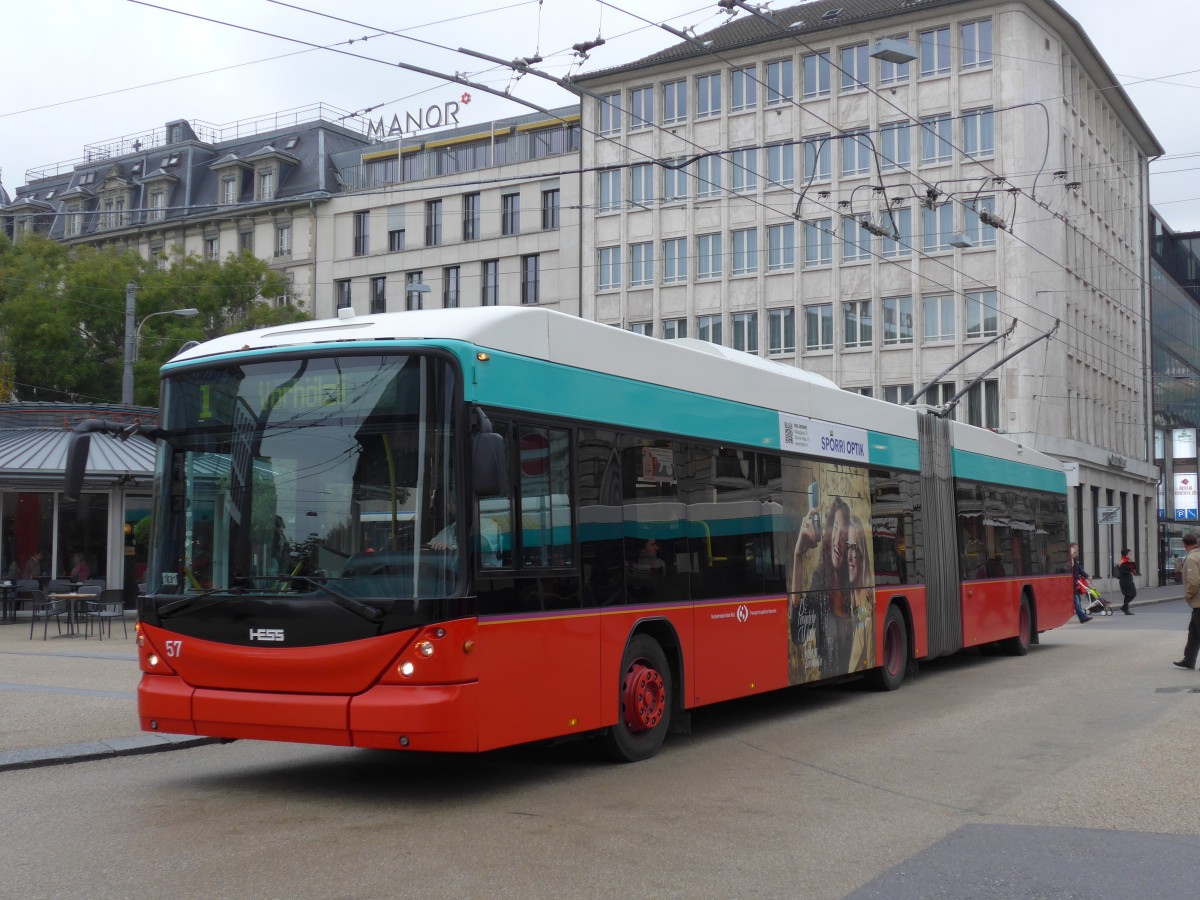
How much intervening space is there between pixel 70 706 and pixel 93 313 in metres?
40.1

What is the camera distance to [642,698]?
1014 centimetres

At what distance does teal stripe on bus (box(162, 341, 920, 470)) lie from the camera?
28.1ft

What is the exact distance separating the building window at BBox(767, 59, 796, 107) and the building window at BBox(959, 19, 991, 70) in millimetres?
6131

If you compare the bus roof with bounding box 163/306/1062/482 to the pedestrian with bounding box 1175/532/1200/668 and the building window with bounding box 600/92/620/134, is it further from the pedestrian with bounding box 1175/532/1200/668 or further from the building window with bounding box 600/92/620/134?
the building window with bounding box 600/92/620/134

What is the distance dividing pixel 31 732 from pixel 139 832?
4.44 metres

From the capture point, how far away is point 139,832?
24.9 feet

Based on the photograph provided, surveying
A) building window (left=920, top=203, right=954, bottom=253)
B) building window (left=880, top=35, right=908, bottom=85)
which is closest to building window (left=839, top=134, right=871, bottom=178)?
building window (left=880, top=35, right=908, bottom=85)

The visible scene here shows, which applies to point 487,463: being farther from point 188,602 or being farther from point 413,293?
point 413,293

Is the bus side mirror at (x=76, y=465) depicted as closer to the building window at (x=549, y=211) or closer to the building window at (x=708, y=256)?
the building window at (x=708, y=256)

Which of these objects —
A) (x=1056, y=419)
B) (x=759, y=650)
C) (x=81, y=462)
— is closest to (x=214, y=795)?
(x=81, y=462)

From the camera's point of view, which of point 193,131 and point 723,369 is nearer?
point 723,369

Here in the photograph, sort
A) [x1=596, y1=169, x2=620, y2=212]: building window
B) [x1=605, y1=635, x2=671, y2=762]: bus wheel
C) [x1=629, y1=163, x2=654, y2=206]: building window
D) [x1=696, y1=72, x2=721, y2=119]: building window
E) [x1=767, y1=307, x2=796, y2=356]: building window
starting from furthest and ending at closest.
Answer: [x1=596, y1=169, x2=620, y2=212]: building window
[x1=629, y1=163, x2=654, y2=206]: building window
[x1=696, y1=72, x2=721, y2=119]: building window
[x1=767, y1=307, x2=796, y2=356]: building window
[x1=605, y1=635, x2=671, y2=762]: bus wheel

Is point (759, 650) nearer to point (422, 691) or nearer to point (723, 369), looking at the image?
point (723, 369)

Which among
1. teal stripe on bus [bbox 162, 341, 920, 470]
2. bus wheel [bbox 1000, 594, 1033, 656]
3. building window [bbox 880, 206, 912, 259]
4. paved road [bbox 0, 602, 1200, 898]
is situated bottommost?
paved road [bbox 0, 602, 1200, 898]
